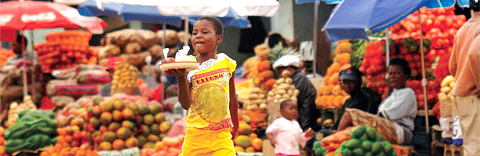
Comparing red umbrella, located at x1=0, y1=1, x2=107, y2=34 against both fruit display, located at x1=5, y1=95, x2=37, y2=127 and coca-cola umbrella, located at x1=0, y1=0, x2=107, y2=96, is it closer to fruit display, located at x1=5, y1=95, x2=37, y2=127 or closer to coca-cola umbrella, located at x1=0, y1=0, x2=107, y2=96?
coca-cola umbrella, located at x1=0, y1=0, x2=107, y2=96

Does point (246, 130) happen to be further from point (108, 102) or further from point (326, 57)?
point (326, 57)

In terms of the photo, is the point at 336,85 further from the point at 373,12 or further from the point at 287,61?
the point at 373,12

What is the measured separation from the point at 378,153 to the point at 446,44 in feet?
7.44

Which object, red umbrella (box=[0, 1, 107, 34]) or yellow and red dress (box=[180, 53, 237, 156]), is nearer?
yellow and red dress (box=[180, 53, 237, 156])

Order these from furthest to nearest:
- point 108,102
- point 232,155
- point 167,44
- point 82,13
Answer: point 167,44 → point 82,13 → point 108,102 → point 232,155

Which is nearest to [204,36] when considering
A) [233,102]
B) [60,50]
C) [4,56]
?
[233,102]

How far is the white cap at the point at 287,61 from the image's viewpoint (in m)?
8.27

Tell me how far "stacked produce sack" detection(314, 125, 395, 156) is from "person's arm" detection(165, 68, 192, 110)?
2.98 metres

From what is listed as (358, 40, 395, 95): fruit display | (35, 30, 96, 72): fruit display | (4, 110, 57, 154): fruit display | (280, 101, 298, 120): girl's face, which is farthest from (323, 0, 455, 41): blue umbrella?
(35, 30, 96, 72): fruit display

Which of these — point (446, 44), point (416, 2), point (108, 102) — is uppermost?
point (416, 2)

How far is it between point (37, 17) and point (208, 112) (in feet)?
25.7

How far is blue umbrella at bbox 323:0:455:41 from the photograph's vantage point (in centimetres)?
619

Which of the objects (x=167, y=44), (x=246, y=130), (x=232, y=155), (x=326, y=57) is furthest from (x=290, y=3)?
(x=232, y=155)

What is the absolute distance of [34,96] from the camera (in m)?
11.7
